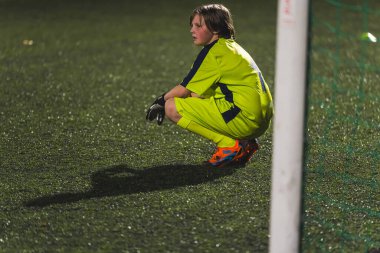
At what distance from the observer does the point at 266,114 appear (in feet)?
14.0

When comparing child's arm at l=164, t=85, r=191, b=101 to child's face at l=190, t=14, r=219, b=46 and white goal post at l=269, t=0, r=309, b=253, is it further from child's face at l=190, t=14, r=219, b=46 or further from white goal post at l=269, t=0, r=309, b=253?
white goal post at l=269, t=0, r=309, b=253

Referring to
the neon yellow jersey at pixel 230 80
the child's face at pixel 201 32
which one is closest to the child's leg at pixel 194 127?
the neon yellow jersey at pixel 230 80

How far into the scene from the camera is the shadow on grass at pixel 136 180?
3.79 m

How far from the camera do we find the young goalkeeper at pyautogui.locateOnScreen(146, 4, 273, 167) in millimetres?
4191

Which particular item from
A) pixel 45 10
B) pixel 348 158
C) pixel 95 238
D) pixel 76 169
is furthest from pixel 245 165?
pixel 45 10

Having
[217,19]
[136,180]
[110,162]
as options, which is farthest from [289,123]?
[110,162]

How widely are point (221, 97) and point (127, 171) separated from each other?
1.97 feet

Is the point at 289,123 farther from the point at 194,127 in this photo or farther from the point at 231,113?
the point at 194,127

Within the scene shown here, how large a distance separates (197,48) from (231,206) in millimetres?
4293

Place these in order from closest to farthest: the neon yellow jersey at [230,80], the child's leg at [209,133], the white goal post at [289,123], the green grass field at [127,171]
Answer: the white goal post at [289,123], the green grass field at [127,171], the neon yellow jersey at [230,80], the child's leg at [209,133]

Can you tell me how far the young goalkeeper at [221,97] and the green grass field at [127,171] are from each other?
151 millimetres

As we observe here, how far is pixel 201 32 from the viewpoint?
4285 mm

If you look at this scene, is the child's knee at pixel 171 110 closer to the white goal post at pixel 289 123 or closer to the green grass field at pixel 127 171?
the green grass field at pixel 127 171

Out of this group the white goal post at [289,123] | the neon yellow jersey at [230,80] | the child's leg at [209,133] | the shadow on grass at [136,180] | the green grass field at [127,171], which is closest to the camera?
the white goal post at [289,123]
